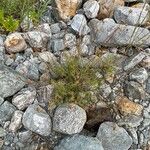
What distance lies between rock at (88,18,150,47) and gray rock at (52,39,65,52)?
0.28m

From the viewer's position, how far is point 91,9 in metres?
3.89

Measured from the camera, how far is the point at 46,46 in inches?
151

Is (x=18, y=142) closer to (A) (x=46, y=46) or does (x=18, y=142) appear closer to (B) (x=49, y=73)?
(B) (x=49, y=73)

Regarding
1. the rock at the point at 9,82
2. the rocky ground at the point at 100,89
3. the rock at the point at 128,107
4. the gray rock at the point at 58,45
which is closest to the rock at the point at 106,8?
the rocky ground at the point at 100,89

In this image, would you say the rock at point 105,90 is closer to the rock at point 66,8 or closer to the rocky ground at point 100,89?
the rocky ground at point 100,89

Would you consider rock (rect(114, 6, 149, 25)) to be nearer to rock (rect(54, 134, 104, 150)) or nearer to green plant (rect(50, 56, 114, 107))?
green plant (rect(50, 56, 114, 107))

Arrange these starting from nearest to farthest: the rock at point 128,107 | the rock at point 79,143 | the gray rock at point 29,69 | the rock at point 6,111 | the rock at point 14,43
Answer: the rock at point 79,143
the rock at point 6,111
the rock at point 128,107
the gray rock at point 29,69
the rock at point 14,43

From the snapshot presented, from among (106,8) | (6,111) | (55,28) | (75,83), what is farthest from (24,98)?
(106,8)

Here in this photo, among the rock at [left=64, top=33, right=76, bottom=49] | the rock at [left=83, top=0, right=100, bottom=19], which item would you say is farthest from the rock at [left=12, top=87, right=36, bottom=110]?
the rock at [left=83, top=0, right=100, bottom=19]

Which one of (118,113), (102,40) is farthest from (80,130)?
Answer: (102,40)

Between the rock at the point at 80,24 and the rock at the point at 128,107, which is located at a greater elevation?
the rock at the point at 80,24

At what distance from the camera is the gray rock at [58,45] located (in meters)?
3.75

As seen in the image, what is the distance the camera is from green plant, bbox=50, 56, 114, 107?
11.1 feet

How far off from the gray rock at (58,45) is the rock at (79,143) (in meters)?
0.85
